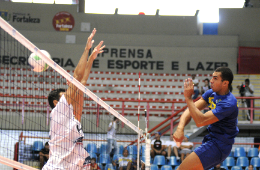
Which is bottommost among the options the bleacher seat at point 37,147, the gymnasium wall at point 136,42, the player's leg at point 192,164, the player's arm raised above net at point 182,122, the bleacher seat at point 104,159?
the bleacher seat at point 104,159

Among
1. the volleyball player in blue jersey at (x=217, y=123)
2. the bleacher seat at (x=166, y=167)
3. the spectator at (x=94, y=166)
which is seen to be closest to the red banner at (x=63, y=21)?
the spectator at (x=94, y=166)

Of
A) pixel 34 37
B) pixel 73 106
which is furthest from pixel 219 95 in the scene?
pixel 34 37

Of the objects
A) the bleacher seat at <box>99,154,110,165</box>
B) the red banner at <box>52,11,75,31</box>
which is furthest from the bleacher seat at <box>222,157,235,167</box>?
the red banner at <box>52,11,75,31</box>

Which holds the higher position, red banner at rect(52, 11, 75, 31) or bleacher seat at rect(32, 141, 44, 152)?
red banner at rect(52, 11, 75, 31)

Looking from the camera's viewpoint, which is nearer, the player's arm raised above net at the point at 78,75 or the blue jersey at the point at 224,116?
the blue jersey at the point at 224,116

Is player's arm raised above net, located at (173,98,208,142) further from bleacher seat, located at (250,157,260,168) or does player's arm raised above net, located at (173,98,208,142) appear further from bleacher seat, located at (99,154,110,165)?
bleacher seat, located at (250,157,260,168)

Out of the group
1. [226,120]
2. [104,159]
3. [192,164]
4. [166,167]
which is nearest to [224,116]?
[226,120]

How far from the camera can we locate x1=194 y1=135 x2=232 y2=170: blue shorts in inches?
137

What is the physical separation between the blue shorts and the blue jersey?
6cm

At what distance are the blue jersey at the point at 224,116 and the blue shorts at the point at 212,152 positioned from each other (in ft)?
0.21

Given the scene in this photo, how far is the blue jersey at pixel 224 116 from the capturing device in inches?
134

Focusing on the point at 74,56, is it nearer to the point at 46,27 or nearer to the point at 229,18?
the point at 46,27

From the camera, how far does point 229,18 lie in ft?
57.2

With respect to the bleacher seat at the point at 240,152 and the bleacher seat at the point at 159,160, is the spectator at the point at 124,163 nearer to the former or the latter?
the bleacher seat at the point at 159,160
